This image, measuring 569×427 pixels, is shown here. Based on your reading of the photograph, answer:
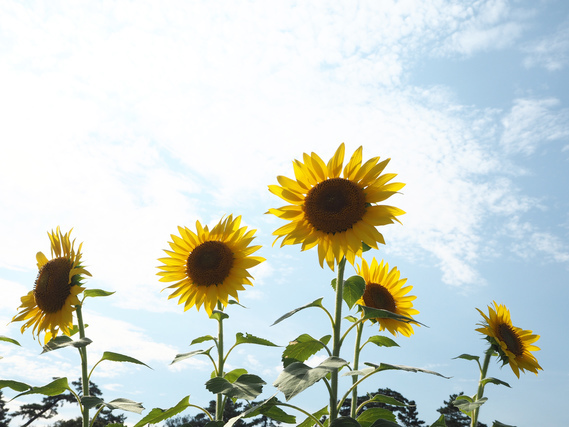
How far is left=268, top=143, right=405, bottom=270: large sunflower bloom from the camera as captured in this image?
419 centimetres

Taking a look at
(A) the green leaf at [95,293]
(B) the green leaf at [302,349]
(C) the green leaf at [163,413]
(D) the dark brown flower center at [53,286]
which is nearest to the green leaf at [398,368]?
(B) the green leaf at [302,349]

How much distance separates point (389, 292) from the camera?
19.3 ft

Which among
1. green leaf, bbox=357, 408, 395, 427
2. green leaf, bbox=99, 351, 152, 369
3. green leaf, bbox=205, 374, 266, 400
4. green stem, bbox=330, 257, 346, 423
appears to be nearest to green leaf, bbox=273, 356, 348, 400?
green stem, bbox=330, 257, 346, 423

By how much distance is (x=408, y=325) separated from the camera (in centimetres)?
582

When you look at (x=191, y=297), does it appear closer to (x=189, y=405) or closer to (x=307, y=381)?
(x=189, y=405)

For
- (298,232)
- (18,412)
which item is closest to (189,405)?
(298,232)

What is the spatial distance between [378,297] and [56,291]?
11.0ft

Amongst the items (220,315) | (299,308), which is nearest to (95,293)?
(220,315)

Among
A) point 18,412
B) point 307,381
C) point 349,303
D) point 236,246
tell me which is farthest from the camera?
point 18,412

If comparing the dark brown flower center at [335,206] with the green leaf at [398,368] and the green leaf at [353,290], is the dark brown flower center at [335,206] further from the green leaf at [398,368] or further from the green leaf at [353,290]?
the green leaf at [398,368]

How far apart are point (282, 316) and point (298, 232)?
832 mm

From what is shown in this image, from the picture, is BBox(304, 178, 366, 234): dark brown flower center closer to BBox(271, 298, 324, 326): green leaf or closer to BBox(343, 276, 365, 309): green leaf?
BBox(343, 276, 365, 309): green leaf

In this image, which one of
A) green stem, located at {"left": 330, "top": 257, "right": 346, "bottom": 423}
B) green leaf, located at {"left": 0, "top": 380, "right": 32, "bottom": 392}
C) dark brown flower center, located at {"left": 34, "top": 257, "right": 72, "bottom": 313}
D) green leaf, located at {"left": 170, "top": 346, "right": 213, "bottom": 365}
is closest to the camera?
green stem, located at {"left": 330, "top": 257, "right": 346, "bottom": 423}

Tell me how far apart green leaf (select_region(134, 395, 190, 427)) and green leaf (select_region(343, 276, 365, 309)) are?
178 centimetres
